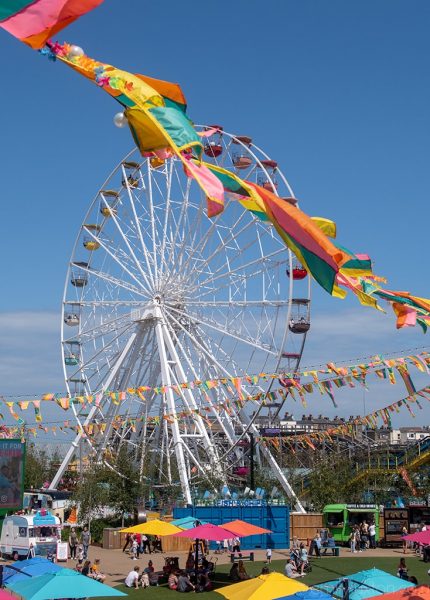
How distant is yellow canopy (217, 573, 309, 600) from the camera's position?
15051 millimetres

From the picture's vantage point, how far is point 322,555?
100 ft

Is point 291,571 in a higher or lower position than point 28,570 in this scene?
lower

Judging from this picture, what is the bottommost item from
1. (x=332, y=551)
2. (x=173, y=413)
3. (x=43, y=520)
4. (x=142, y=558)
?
(x=142, y=558)

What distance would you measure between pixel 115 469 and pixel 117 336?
6620 millimetres

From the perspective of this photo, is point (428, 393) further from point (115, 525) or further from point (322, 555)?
point (115, 525)

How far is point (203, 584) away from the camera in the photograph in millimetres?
22578

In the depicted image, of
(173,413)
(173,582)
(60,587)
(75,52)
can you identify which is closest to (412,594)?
(60,587)

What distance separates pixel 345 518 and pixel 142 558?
9.16m

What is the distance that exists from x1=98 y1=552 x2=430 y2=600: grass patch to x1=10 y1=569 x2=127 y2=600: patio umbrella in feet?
19.5

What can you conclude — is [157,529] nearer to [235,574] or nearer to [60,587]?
[235,574]

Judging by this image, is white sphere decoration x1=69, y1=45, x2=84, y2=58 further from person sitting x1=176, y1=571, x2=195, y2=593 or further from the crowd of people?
the crowd of people

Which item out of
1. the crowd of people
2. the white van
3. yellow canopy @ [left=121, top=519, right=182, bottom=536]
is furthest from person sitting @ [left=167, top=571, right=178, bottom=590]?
the crowd of people

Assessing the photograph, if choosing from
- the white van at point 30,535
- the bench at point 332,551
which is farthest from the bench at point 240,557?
the white van at point 30,535

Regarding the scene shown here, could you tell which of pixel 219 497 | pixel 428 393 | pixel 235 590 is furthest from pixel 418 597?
pixel 219 497
